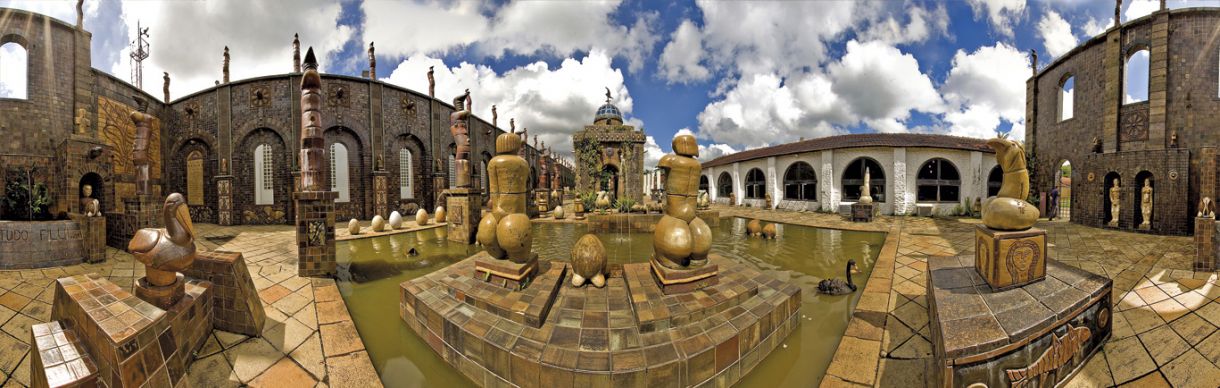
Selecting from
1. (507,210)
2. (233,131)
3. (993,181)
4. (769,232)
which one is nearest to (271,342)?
(507,210)

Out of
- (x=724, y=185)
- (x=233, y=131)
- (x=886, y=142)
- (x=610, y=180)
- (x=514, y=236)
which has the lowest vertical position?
(x=514, y=236)

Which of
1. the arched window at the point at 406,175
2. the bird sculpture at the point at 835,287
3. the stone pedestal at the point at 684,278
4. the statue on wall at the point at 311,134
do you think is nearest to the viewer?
the stone pedestal at the point at 684,278

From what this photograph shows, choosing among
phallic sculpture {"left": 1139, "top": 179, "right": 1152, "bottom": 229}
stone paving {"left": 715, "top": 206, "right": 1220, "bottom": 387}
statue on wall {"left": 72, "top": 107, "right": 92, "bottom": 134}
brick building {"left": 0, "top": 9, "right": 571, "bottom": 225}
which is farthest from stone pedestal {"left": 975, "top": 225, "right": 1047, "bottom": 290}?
statue on wall {"left": 72, "top": 107, "right": 92, "bottom": 134}

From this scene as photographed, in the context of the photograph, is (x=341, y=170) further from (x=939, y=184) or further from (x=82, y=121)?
(x=939, y=184)

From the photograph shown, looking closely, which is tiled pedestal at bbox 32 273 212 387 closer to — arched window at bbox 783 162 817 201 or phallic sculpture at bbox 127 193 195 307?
phallic sculpture at bbox 127 193 195 307

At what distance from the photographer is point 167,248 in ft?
9.14

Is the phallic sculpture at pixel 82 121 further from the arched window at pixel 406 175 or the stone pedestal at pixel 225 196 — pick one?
the arched window at pixel 406 175

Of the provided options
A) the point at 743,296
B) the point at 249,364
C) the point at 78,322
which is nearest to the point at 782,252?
the point at 743,296

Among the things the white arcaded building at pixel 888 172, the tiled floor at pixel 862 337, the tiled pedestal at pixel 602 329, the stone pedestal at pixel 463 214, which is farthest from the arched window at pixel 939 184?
the stone pedestal at pixel 463 214

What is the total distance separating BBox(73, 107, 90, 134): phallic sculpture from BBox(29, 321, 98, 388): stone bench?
53.8ft

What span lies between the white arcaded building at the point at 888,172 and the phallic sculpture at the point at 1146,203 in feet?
19.7

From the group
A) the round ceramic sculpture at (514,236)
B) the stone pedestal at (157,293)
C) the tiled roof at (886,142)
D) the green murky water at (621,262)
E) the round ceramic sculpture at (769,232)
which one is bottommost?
the green murky water at (621,262)

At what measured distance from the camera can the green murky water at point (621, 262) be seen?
10.8 feet

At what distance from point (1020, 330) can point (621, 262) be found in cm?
554
